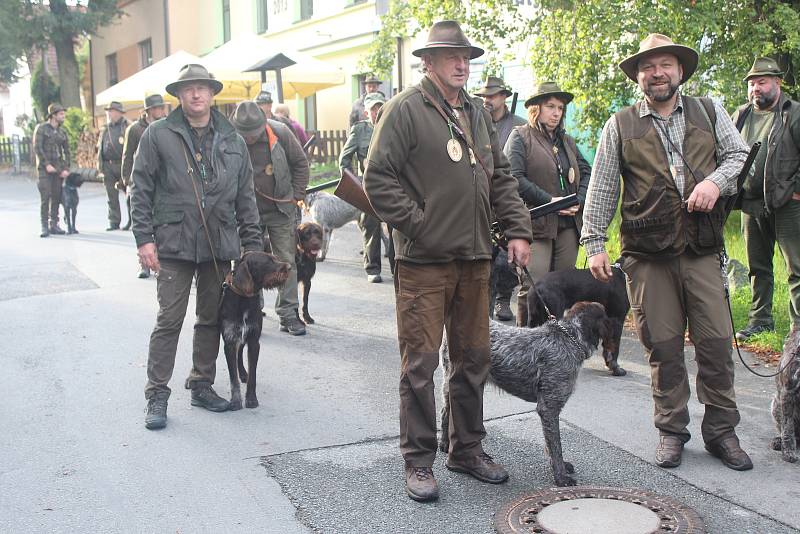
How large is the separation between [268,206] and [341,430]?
3.33 metres

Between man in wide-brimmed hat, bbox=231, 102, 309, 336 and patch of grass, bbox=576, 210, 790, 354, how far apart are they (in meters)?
2.90

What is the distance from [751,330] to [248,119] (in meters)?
4.86

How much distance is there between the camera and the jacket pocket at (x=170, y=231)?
593 centimetres

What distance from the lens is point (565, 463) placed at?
489 centimetres

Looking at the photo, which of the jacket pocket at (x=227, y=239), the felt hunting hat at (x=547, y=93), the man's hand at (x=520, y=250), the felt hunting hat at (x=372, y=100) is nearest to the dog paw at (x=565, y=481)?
the man's hand at (x=520, y=250)

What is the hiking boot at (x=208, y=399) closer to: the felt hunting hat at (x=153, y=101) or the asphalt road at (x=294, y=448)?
the asphalt road at (x=294, y=448)

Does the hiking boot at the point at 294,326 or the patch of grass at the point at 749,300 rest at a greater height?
the patch of grass at the point at 749,300

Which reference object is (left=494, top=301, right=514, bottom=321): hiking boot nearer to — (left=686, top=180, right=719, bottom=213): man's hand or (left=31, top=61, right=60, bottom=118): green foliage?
(left=686, top=180, right=719, bottom=213): man's hand

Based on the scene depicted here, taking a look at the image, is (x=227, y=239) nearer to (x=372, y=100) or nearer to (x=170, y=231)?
(x=170, y=231)

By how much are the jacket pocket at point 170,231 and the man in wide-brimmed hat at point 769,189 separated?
15.9 feet

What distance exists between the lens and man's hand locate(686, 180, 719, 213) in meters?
4.79

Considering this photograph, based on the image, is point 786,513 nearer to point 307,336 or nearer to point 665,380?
point 665,380

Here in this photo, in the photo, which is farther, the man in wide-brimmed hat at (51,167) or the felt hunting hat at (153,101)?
the man in wide-brimmed hat at (51,167)

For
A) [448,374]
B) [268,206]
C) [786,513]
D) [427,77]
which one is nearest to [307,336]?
[268,206]
